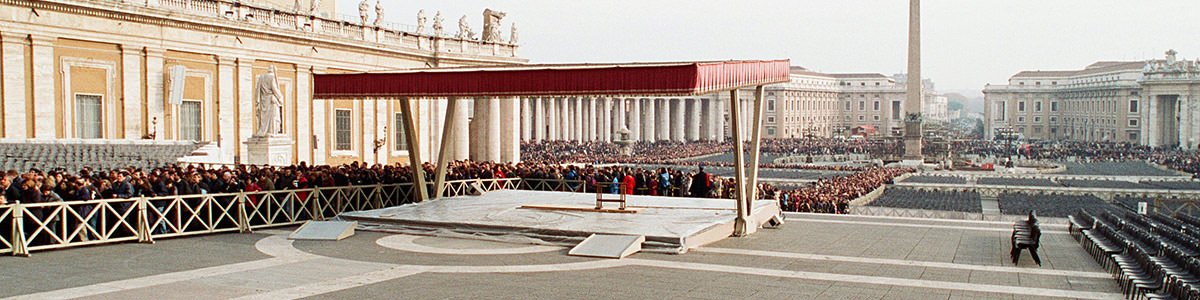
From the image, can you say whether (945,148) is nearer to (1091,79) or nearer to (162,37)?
(162,37)

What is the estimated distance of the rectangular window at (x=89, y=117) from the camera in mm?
26484

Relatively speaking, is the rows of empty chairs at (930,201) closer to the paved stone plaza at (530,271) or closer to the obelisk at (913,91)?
the paved stone plaza at (530,271)

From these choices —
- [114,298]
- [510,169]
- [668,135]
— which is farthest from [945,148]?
[114,298]

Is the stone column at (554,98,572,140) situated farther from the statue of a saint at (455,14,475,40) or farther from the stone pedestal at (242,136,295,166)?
the stone pedestal at (242,136,295,166)

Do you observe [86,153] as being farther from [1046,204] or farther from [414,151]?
[1046,204]

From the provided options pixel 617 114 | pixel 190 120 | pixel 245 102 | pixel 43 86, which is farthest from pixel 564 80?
pixel 617 114

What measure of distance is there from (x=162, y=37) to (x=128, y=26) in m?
1.20

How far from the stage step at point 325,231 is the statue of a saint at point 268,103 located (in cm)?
832

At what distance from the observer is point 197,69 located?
2945 centimetres

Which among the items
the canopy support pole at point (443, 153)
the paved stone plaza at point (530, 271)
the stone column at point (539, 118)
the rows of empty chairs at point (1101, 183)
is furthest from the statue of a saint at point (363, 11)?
the stone column at point (539, 118)

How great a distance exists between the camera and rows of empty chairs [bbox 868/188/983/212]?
31.8 metres

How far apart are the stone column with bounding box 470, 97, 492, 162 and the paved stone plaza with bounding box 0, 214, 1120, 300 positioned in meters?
23.1

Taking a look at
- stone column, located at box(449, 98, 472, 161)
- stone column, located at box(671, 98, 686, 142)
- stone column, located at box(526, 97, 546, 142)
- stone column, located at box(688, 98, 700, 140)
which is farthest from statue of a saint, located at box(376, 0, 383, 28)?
stone column, located at box(688, 98, 700, 140)

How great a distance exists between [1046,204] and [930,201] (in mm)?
3959
